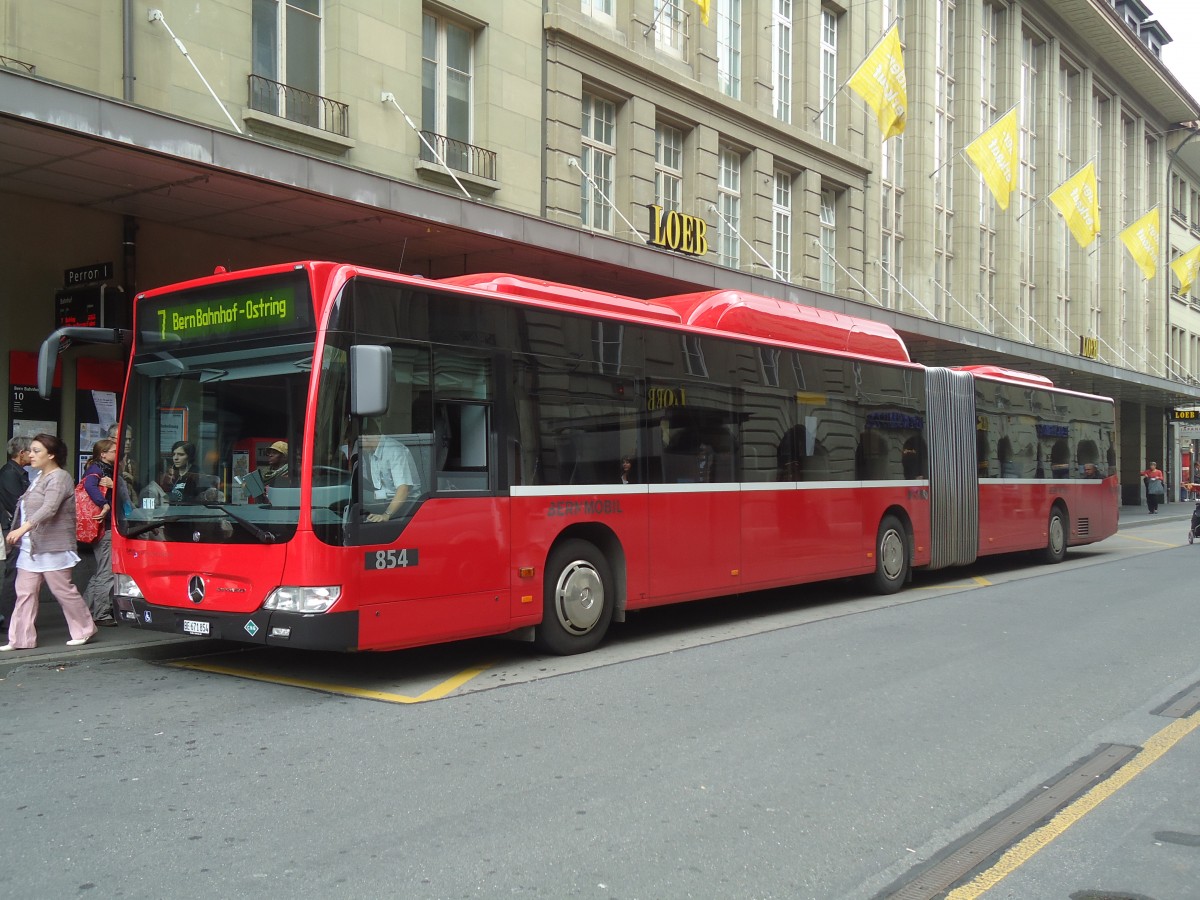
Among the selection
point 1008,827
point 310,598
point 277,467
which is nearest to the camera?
point 1008,827

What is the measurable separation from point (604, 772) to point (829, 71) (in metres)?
24.8

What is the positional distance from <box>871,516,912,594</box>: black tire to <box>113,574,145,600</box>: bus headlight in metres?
8.82

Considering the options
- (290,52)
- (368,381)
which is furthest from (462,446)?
(290,52)

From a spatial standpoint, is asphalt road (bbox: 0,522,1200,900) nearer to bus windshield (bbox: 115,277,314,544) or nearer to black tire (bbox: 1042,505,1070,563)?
bus windshield (bbox: 115,277,314,544)

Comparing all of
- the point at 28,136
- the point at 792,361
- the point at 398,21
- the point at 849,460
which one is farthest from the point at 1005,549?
the point at 28,136

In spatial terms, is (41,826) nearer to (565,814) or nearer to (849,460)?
(565,814)

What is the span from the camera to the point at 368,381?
287 inches

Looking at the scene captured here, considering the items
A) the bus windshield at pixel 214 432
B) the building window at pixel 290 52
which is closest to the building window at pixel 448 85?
the building window at pixel 290 52

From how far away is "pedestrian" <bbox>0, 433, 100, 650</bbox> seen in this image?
917 cm

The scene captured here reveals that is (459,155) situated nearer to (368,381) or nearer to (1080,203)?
(368,381)

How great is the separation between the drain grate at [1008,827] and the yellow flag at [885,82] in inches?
697

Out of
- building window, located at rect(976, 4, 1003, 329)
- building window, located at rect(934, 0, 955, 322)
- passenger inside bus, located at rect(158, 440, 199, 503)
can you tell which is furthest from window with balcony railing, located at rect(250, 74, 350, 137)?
building window, located at rect(976, 4, 1003, 329)

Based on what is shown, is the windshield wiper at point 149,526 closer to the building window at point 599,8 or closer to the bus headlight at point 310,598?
the bus headlight at point 310,598

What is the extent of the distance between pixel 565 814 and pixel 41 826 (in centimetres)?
227
